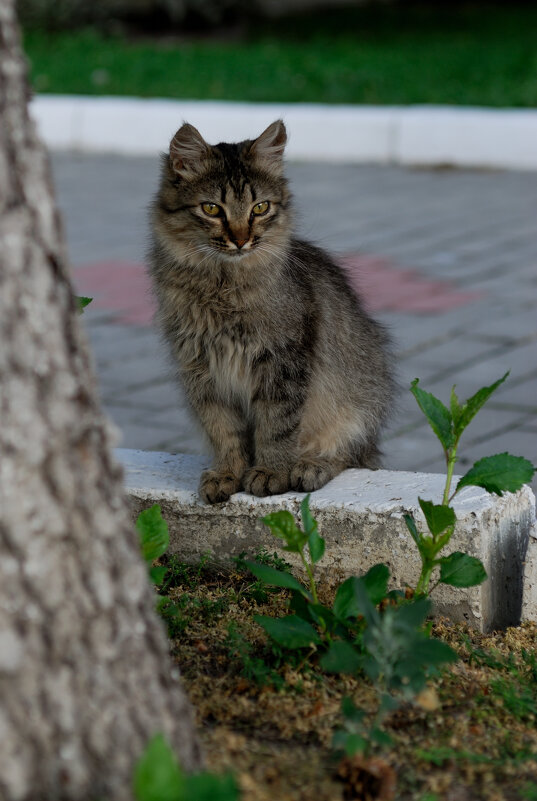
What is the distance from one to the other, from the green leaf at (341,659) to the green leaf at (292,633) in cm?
11

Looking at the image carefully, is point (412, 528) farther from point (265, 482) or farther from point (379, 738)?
point (265, 482)

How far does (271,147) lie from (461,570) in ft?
5.27

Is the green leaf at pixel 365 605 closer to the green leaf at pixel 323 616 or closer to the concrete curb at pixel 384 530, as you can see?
the green leaf at pixel 323 616

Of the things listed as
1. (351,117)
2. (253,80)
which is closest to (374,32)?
(253,80)

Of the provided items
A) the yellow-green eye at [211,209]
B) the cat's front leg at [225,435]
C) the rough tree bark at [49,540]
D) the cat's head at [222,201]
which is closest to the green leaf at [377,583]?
the rough tree bark at [49,540]

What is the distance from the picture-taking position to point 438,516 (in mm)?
2410

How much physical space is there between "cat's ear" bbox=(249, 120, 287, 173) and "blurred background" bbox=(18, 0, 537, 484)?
0.30 meters

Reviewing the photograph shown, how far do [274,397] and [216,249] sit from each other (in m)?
0.47

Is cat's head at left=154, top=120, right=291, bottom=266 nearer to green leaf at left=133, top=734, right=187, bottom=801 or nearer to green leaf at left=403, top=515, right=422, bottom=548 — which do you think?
green leaf at left=403, top=515, right=422, bottom=548

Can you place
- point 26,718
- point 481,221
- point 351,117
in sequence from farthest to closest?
point 351,117, point 481,221, point 26,718

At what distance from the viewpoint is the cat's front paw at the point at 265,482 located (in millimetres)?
3084

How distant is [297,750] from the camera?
6.87ft

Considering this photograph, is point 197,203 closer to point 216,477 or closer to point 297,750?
point 216,477

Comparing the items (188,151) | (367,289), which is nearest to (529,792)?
(188,151)
